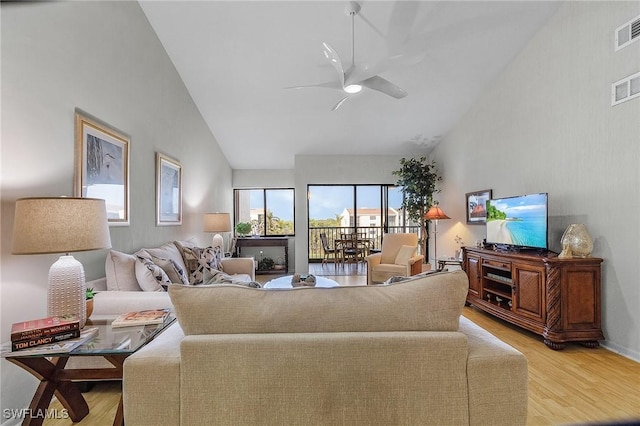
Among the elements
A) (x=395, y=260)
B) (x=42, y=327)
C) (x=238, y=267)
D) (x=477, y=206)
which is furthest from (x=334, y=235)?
(x=42, y=327)

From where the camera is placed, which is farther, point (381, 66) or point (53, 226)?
point (381, 66)

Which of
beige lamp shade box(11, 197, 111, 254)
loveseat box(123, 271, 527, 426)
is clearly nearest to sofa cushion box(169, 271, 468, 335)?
loveseat box(123, 271, 527, 426)

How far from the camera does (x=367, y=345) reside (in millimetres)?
1081

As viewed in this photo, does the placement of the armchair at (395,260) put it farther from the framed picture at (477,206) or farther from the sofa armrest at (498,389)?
the sofa armrest at (498,389)

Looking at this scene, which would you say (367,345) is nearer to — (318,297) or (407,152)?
(318,297)

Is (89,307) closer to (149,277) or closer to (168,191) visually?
(149,277)

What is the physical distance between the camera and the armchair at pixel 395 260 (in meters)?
4.65

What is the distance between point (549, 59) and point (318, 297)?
373 centimetres

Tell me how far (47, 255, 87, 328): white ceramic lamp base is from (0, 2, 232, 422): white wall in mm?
403

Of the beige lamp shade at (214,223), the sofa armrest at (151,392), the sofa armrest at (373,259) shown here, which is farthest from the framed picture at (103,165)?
the sofa armrest at (373,259)

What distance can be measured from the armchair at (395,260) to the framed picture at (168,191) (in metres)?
2.88

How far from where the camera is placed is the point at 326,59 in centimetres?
389

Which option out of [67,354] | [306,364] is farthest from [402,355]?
[67,354]

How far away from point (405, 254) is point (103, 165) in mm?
4042
